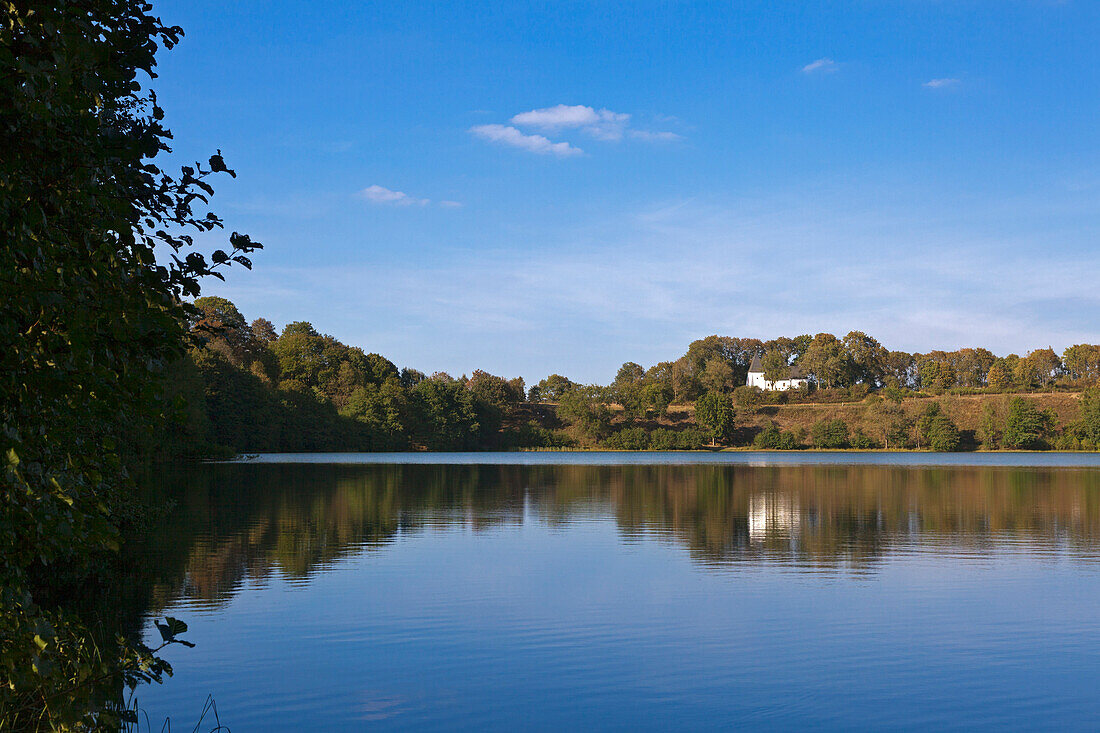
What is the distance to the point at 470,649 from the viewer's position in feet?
38.2

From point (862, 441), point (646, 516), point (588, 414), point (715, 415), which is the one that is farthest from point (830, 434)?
point (646, 516)

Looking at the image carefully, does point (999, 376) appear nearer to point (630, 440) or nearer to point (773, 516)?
point (630, 440)

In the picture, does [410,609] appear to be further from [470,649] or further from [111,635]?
[111,635]

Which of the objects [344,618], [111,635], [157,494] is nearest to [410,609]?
[344,618]

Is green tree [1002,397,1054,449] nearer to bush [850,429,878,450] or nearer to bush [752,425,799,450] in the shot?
bush [850,429,878,450]

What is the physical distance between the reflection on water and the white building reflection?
0.21ft

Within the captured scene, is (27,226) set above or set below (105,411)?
above

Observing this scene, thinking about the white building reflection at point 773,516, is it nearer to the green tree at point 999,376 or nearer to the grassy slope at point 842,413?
the grassy slope at point 842,413

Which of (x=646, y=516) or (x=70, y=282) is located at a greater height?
(x=70, y=282)

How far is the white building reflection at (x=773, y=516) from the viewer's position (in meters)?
24.0

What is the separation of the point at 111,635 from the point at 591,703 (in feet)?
19.9

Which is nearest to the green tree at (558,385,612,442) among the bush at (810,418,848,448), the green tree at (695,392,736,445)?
the green tree at (695,392,736,445)

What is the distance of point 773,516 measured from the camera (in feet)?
92.9

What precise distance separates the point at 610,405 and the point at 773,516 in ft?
364
